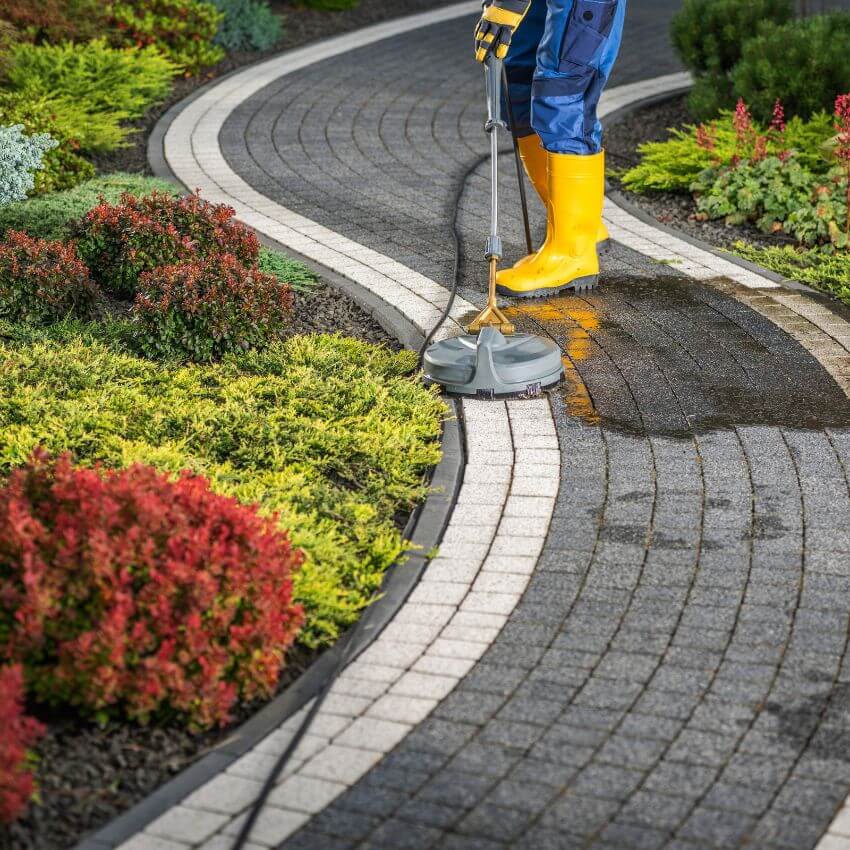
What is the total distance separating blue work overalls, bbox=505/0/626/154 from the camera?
6758 mm

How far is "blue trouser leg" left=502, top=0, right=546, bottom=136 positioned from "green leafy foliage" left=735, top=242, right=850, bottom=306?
168 cm

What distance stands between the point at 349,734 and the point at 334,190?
6.10m

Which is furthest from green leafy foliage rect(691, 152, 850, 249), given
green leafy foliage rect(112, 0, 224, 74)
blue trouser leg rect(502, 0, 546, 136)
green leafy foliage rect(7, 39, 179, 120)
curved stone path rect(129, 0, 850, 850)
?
green leafy foliage rect(112, 0, 224, 74)

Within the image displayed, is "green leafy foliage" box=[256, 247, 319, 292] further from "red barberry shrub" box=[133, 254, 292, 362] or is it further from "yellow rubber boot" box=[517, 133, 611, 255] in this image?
"yellow rubber boot" box=[517, 133, 611, 255]

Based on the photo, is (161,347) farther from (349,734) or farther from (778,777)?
(778,777)

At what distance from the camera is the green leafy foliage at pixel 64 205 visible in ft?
24.7

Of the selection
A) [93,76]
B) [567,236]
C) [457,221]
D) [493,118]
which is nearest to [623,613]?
[493,118]

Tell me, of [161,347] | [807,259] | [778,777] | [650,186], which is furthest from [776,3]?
[778,777]

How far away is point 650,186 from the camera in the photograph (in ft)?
30.9

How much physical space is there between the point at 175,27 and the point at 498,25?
24.7ft

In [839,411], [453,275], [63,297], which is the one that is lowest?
[839,411]

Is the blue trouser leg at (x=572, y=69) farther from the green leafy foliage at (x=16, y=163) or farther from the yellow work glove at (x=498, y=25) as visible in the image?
the green leafy foliage at (x=16, y=163)

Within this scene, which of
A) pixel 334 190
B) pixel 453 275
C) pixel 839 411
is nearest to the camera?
pixel 839 411

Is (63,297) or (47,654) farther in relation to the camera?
(63,297)
